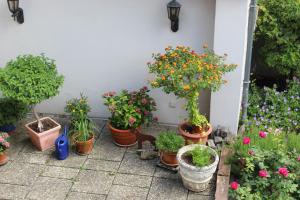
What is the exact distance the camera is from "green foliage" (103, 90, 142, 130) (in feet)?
20.5

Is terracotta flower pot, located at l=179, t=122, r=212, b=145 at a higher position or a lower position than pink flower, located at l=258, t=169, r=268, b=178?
higher

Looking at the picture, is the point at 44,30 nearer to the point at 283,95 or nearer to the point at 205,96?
the point at 205,96

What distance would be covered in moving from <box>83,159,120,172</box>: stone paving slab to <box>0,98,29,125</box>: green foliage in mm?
1290

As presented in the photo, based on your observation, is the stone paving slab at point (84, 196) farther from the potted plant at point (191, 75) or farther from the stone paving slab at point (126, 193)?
the potted plant at point (191, 75)

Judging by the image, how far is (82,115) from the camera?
6316mm

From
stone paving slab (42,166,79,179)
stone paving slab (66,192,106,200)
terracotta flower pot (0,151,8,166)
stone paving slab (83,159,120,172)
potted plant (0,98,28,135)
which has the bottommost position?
stone paving slab (66,192,106,200)

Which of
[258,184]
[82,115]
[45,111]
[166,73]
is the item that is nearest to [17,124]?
[45,111]

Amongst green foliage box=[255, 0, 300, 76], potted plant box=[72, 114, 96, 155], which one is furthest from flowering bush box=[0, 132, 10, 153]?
green foliage box=[255, 0, 300, 76]

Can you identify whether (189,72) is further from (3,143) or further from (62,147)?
(3,143)

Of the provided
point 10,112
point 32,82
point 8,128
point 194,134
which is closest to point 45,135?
point 10,112

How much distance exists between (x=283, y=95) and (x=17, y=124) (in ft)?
13.7

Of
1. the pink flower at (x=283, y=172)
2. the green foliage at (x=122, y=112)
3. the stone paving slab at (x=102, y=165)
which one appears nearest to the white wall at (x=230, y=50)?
the green foliage at (x=122, y=112)

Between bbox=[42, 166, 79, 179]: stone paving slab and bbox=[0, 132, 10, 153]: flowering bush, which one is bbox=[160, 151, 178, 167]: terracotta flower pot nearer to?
bbox=[42, 166, 79, 179]: stone paving slab

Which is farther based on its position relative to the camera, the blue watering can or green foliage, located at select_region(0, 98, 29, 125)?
green foliage, located at select_region(0, 98, 29, 125)
